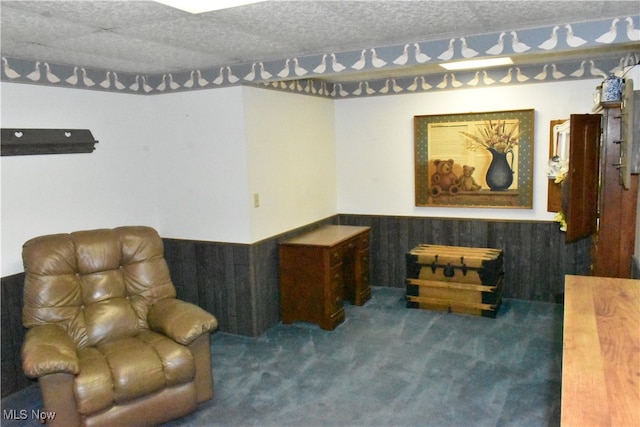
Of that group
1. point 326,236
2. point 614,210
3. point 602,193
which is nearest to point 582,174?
point 602,193

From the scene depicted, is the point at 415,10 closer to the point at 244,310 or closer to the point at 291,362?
the point at 291,362

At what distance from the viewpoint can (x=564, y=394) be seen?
1.46m

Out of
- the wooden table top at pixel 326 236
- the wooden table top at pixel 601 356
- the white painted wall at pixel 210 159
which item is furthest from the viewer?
the wooden table top at pixel 326 236

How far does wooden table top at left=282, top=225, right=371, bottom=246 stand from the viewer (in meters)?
4.42

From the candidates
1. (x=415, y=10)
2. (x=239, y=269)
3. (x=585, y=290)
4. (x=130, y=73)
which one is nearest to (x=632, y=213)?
(x=585, y=290)

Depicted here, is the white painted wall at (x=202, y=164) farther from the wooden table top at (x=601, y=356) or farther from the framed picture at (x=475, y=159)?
the wooden table top at (x=601, y=356)

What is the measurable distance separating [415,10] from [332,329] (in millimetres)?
2750

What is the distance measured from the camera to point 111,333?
10.7ft

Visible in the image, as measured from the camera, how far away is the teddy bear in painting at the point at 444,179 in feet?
16.8

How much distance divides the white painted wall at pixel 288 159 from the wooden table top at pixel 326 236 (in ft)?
0.50

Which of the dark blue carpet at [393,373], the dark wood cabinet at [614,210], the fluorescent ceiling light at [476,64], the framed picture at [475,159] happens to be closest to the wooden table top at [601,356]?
the dark wood cabinet at [614,210]

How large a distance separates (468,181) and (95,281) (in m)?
3.48

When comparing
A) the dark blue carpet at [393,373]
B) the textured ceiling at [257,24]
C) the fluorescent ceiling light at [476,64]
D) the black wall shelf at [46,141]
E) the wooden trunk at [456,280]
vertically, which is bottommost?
the dark blue carpet at [393,373]

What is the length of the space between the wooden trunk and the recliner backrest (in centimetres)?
230
